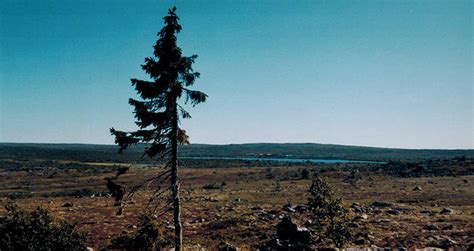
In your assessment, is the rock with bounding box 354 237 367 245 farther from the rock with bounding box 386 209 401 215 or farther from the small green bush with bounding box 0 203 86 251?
the small green bush with bounding box 0 203 86 251

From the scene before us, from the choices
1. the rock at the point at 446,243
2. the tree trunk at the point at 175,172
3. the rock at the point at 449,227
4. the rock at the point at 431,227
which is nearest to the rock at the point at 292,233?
the rock at the point at 446,243

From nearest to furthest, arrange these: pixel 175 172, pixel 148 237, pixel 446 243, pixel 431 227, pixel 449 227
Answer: pixel 175 172
pixel 148 237
pixel 446 243
pixel 449 227
pixel 431 227

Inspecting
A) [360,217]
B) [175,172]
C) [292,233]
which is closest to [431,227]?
[360,217]

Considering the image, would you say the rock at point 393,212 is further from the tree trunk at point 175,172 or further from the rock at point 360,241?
the tree trunk at point 175,172

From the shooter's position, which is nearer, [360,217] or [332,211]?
[332,211]

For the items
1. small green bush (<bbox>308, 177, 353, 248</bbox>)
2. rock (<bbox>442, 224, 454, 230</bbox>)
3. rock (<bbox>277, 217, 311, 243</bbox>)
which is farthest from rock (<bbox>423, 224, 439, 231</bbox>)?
rock (<bbox>277, 217, 311, 243</bbox>)

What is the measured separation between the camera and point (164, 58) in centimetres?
1898

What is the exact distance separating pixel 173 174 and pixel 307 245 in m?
11.7

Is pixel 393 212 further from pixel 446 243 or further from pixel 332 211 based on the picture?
pixel 332 211

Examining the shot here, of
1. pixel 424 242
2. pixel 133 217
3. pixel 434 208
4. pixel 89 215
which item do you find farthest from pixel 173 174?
pixel 434 208

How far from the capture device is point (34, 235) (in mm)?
17219

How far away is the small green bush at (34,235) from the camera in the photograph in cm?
1702

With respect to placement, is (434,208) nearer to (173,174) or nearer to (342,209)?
(342,209)

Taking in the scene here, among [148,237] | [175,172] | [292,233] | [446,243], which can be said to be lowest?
[446,243]
